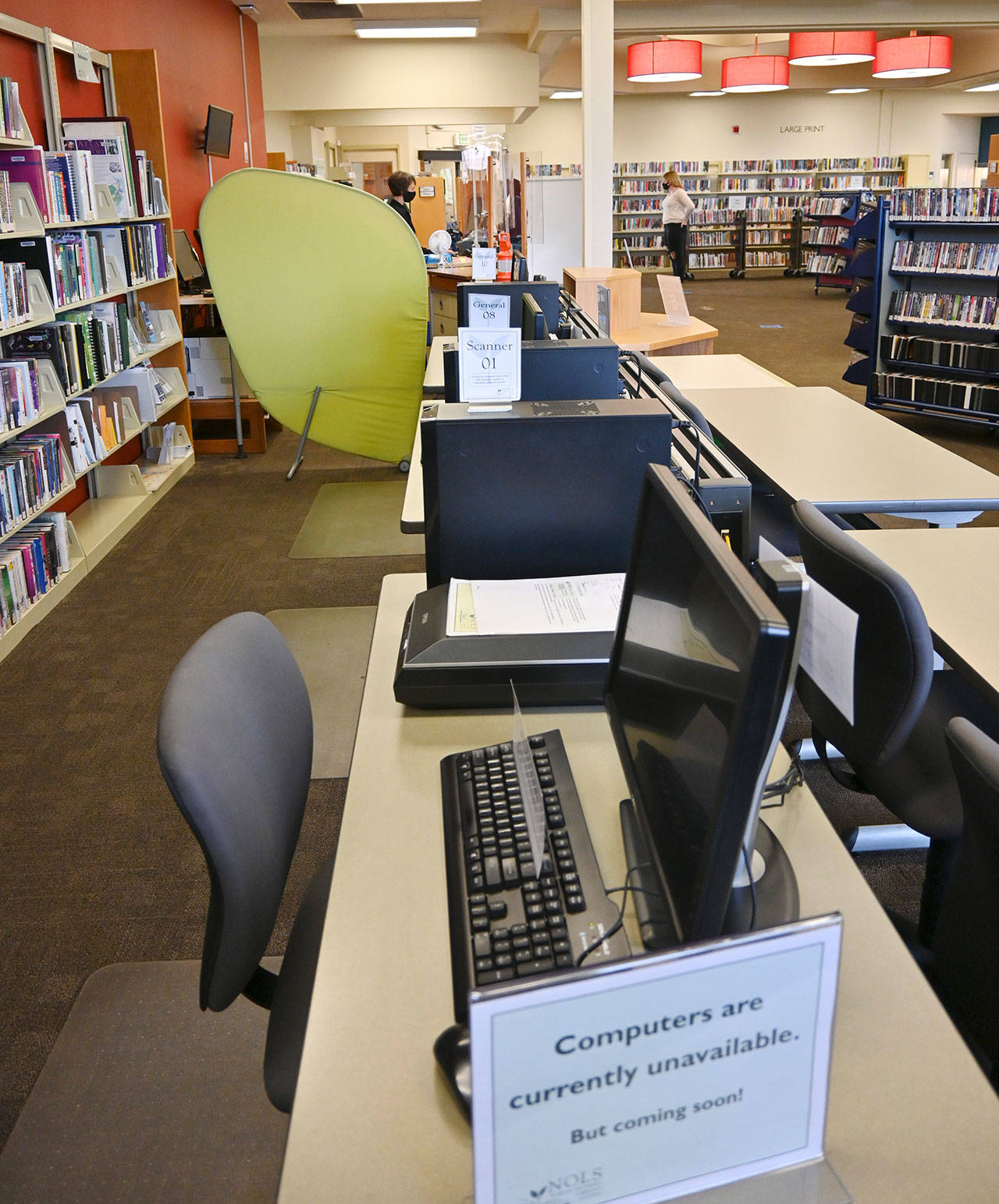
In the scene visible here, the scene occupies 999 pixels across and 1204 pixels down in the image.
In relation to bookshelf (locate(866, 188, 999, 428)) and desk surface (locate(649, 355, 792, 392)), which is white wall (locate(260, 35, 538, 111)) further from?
desk surface (locate(649, 355, 792, 392))

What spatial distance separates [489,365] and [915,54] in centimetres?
1140

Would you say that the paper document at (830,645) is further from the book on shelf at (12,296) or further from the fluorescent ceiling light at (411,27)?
the fluorescent ceiling light at (411,27)

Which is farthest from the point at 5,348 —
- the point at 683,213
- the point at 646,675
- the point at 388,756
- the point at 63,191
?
the point at 683,213

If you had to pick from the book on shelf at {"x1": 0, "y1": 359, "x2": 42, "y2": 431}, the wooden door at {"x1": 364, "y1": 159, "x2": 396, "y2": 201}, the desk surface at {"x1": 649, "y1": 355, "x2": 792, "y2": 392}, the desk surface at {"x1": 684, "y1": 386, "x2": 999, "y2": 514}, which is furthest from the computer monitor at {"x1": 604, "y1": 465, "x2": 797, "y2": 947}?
the wooden door at {"x1": 364, "y1": 159, "x2": 396, "y2": 201}

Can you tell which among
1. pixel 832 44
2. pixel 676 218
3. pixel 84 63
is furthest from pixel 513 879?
pixel 676 218

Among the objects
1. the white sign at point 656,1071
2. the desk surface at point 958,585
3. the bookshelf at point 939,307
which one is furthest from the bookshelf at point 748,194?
the white sign at point 656,1071

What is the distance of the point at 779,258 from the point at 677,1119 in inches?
734

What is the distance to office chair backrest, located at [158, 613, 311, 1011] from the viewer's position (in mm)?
1200

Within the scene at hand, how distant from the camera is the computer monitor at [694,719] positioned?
77 cm

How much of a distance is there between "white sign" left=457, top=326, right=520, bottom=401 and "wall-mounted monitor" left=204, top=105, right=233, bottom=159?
6.96m

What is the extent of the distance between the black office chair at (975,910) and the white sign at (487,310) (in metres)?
2.00

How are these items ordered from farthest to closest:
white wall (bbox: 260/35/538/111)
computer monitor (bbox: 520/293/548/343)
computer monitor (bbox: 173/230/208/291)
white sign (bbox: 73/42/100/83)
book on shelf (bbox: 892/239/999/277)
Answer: white wall (bbox: 260/35/538/111) → computer monitor (bbox: 173/230/208/291) → book on shelf (bbox: 892/239/999/277) → white sign (bbox: 73/42/100/83) → computer monitor (bbox: 520/293/548/343)

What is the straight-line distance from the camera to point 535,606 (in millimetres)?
1596

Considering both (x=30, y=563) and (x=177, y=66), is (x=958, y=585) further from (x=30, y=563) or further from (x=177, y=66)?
(x=177, y=66)
